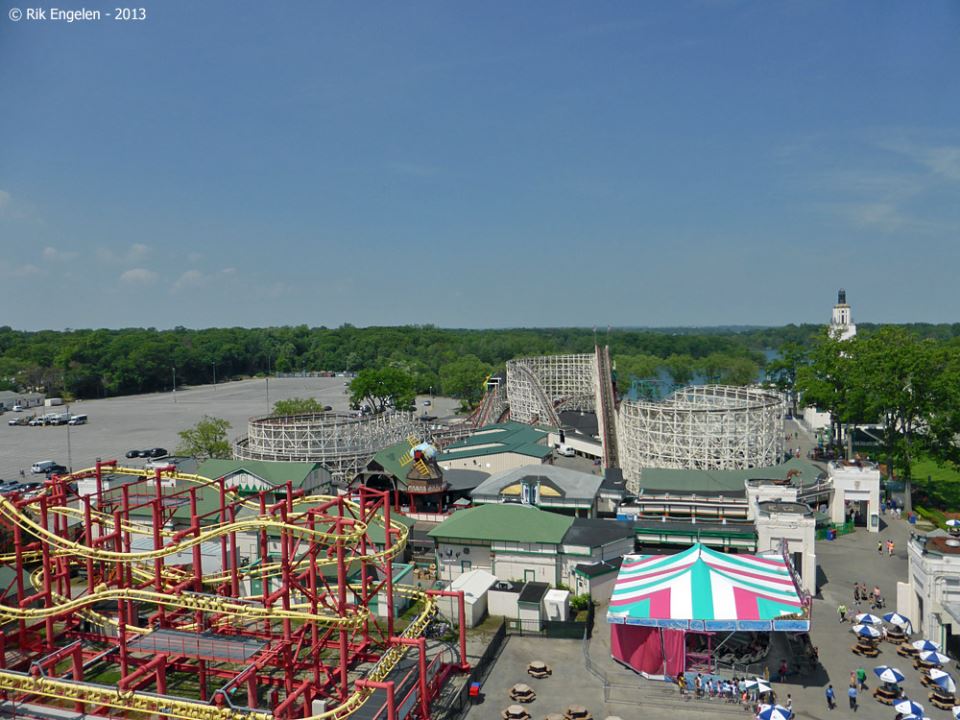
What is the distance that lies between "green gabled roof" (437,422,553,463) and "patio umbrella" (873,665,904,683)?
28.7 meters

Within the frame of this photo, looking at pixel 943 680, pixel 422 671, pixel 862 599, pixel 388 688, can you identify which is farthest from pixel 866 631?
pixel 388 688

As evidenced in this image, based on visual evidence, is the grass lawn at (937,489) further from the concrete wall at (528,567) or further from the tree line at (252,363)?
the tree line at (252,363)

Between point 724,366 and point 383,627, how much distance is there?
110 meters

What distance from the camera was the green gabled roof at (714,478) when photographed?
40750 millimetres

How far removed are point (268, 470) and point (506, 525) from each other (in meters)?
16.7

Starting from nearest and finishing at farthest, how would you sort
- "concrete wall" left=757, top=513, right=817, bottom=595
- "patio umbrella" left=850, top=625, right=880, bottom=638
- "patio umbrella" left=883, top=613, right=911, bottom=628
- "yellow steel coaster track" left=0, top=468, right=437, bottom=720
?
"yellow steel coaster track" left=0, top=468, right=437, bottom=720 < "patio umbrella" left=850, top=625, right=880, bottom=638 < "patio umbrella" left=883, top=613, right=911, bottom=628 < "concrete wall" left=757, top=513, right=817, bottom=595

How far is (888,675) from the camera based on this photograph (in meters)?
21.9

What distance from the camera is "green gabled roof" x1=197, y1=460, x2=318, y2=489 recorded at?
4176cm

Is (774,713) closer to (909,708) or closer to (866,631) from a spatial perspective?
(909,708)

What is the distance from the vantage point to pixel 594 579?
3058 cm

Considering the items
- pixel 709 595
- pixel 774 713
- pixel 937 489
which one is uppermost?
pixel 709 595

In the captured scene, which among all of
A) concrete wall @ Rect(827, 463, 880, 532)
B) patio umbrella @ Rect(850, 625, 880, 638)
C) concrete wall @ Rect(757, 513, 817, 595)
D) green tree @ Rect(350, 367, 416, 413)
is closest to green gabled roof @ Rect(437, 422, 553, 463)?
concrete wall @ Rect(827, 463, 880, 532)

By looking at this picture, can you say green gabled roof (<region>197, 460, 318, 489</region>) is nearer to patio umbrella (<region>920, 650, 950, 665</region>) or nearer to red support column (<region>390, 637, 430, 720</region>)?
red support column (<region>390, 637, 430, 720</region>)

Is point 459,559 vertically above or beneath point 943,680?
above
